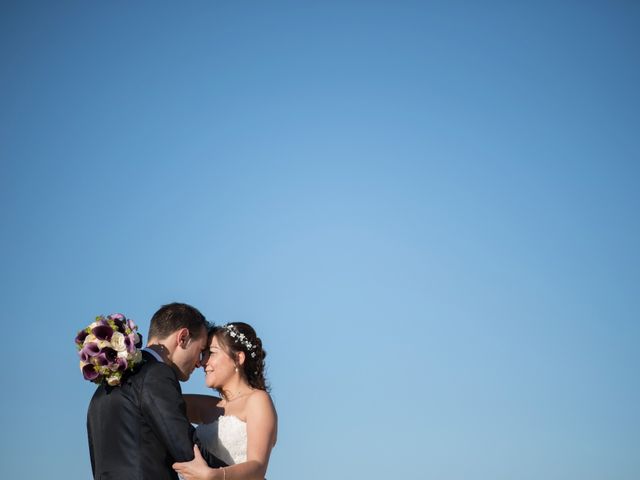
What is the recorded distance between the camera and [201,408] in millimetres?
10820

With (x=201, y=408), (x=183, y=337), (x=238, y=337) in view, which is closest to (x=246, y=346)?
(x=238, y=337)

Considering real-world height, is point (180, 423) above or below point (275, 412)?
below

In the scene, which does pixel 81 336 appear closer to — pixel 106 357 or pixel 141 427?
pixel 106 357

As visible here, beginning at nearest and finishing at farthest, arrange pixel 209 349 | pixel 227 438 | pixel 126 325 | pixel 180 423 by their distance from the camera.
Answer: pixel 180 423, pixel 126 325, pixel 227 438, pixel 209 349

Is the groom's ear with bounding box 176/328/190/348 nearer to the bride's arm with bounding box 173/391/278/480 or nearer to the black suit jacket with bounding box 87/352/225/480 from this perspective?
the black suit jacket with bounding box 87/352/225/480

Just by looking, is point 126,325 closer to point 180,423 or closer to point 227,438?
point 180,423

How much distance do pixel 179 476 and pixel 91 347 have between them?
5.36 feet

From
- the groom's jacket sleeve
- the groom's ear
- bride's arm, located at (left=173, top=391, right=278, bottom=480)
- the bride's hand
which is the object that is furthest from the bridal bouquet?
bride's arm, located at (left=173, top=391, right=278, bottom=480)

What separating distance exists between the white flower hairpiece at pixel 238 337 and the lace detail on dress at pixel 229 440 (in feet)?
3.33

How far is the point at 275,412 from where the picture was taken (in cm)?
1005

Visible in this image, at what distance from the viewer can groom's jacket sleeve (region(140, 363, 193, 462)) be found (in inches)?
292

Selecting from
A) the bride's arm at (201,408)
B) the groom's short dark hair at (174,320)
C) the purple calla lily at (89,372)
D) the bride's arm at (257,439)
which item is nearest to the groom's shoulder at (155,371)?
the purple calla lily at (89,372)

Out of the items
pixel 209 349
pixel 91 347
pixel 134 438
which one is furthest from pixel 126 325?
pixel 209 349

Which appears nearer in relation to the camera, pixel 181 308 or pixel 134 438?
pixel 134 438
